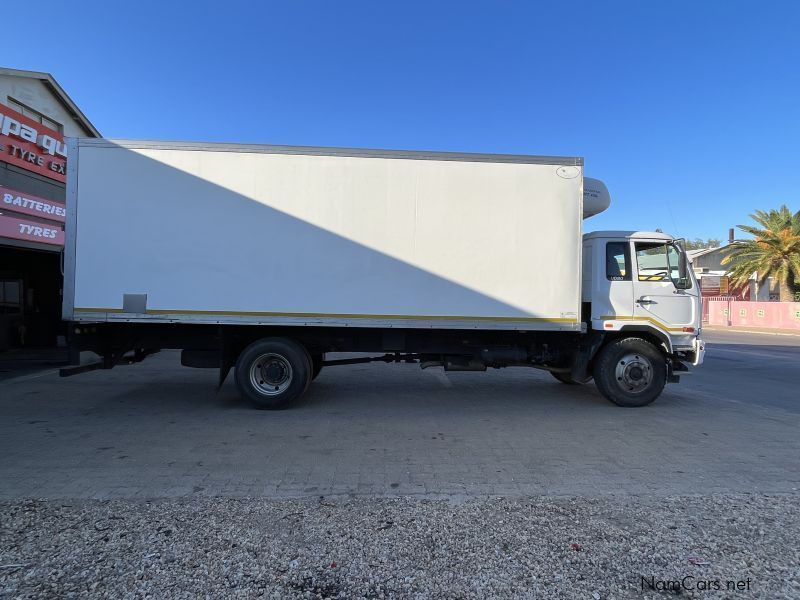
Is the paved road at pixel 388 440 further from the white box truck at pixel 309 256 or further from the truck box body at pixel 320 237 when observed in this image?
the truck box body at pixel 320 237

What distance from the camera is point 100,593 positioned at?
2.54 meters

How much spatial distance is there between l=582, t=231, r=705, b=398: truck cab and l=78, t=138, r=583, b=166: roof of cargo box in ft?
4.90

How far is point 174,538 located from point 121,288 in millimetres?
4311

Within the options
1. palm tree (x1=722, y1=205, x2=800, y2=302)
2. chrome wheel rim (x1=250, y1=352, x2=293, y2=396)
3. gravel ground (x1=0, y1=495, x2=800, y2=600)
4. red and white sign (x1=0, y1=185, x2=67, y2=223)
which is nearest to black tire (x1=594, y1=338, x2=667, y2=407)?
gravel ground (x1=0, y1=495, x2=800, y2=600)

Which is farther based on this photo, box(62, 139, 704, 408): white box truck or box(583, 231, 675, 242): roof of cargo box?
box(583, 231, 675, 242): roof of cargo box

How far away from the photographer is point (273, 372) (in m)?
6.76

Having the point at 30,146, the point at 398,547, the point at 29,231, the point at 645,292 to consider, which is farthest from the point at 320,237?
the point at 30,146

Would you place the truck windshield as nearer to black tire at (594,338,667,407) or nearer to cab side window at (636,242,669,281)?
cab side window at (636,242,669,281)

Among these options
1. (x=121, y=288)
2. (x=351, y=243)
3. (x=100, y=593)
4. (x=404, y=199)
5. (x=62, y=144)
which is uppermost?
(x=62, y=144)

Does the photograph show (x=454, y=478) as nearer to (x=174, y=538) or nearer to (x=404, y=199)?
(x=174, y=538)

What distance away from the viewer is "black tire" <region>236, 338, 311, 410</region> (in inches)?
261

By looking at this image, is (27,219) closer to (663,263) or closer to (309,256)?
(309,256)

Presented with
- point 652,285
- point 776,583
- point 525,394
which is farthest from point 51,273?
point 776,583

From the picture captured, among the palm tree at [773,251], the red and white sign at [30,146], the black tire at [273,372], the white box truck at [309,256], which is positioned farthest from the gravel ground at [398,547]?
the palm tree at [773,251]
